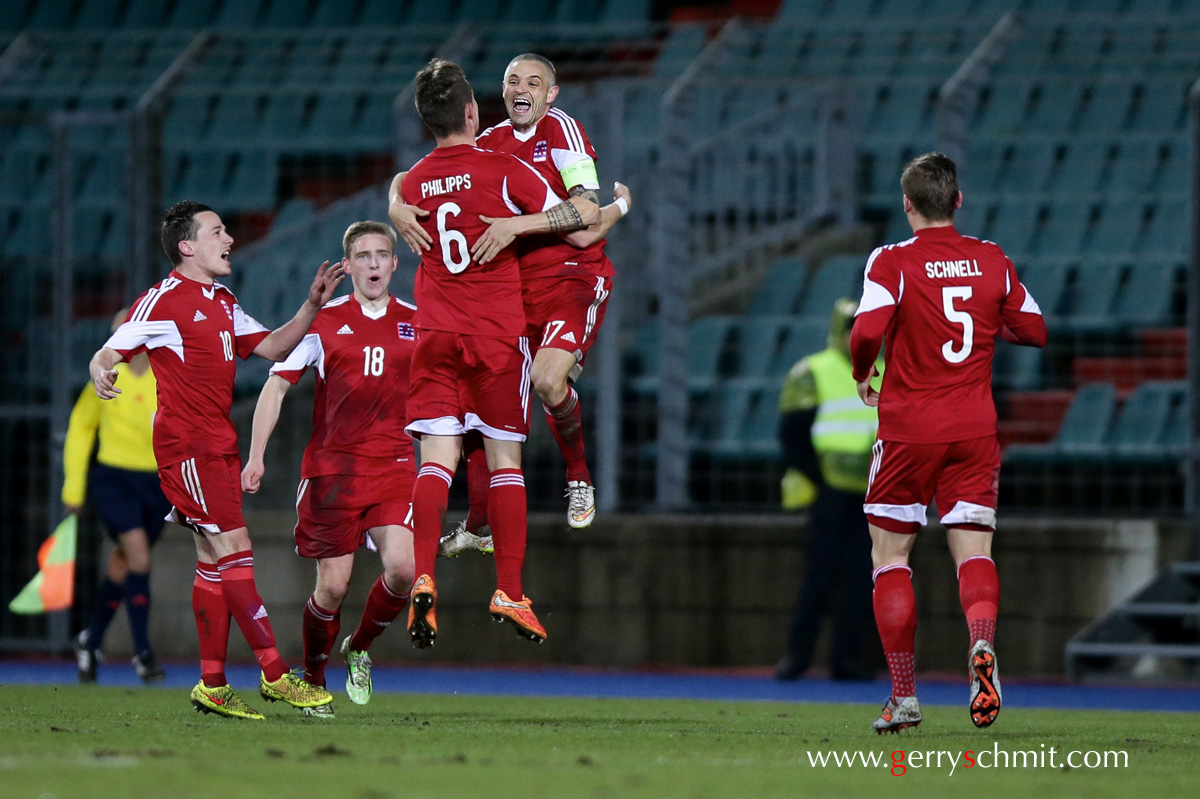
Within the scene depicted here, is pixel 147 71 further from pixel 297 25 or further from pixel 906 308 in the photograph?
pixel 906 308

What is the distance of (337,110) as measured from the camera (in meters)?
13.6

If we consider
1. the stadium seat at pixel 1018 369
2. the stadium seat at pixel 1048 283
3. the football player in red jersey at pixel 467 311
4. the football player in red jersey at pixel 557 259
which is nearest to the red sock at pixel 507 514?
the football player in red jersey at pixel 467 311

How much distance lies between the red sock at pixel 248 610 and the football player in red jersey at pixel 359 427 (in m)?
0.66

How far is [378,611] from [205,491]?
1143mm

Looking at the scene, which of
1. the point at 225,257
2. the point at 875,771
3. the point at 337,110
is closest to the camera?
the point at 875,771

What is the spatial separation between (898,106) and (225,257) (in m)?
7.72

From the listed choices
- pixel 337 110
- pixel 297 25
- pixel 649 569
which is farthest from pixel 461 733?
pixel 297 25

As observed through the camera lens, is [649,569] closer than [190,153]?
Yes

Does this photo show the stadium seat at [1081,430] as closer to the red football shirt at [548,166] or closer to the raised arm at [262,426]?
the red football shirt at [548,166]

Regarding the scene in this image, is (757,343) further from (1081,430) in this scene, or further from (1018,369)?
(1081,430)

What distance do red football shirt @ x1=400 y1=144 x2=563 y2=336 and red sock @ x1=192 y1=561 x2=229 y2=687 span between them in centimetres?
133

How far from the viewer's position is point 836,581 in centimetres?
1156

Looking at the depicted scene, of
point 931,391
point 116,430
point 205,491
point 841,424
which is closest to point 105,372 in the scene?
point 205,491

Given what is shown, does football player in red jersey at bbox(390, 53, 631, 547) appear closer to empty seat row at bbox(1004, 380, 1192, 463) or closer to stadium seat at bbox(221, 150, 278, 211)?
empty seat row at bbox(1004, 380, 1192, 463)
